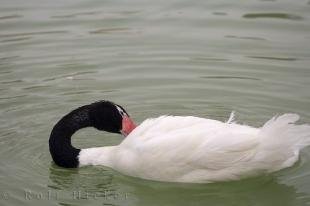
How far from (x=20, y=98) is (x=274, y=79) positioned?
3015 millimetres

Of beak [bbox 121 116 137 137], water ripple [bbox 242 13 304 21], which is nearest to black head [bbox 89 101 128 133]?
beak [bbox 121 116 137 137]

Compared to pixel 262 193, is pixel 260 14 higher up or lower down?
higher up

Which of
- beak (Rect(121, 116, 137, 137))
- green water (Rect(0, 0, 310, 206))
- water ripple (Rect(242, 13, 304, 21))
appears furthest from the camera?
water ripple (Rect(242, 13, 304, 21))

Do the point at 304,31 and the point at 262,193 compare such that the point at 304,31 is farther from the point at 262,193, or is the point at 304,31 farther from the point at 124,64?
the point at 262,193

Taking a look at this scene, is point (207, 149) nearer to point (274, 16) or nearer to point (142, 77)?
point (142, 77)

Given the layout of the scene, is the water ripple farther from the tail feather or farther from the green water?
the tail feather

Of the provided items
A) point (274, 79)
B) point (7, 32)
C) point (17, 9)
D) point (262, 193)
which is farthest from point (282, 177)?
point (17, 9)

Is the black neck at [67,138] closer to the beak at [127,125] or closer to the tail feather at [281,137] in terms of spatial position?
the beak at [127,125]

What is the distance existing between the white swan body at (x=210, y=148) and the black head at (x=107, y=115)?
16.3 inches

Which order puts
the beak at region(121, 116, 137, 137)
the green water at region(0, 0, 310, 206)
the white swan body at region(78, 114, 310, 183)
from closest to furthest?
the white swan body at region(78, 114, 310, 183)
the green water at region(0, 0, 310, 206)
the beak at region(121, 116, 137, 137)

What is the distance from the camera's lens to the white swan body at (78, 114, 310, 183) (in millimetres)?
6344

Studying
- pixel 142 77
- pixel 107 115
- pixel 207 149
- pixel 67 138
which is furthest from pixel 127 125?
pixel 142 77

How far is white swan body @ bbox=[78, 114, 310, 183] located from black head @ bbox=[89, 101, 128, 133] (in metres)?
0.41

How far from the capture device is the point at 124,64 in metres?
9.61
